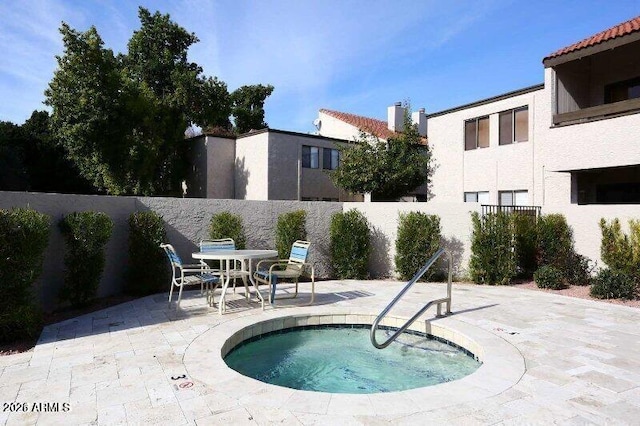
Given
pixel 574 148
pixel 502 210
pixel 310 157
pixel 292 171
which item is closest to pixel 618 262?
pixel 502 210

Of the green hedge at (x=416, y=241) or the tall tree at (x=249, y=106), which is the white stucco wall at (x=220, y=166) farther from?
the green hedge at (x=416, y=241)

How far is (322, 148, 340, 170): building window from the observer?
22.8m

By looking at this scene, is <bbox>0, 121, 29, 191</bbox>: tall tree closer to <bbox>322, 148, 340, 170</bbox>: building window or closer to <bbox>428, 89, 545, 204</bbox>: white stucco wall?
<bbox>322, 148, 340, 170</bbox>: building window

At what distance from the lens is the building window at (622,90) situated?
1304cm

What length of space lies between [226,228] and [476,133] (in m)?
11.3

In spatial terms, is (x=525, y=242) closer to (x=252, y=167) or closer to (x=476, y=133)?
(x=476, y=133)

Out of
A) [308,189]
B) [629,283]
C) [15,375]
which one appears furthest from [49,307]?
[308,189]

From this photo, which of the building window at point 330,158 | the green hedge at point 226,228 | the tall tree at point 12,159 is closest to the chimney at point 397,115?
the building window at point 330,158

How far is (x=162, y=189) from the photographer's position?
23172mm

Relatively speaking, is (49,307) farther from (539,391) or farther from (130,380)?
(539,391)

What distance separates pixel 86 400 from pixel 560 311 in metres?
7.95

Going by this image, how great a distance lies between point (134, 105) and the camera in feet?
66.1

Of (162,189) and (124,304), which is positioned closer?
(124,304)

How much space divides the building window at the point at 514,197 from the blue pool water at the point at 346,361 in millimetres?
10177
